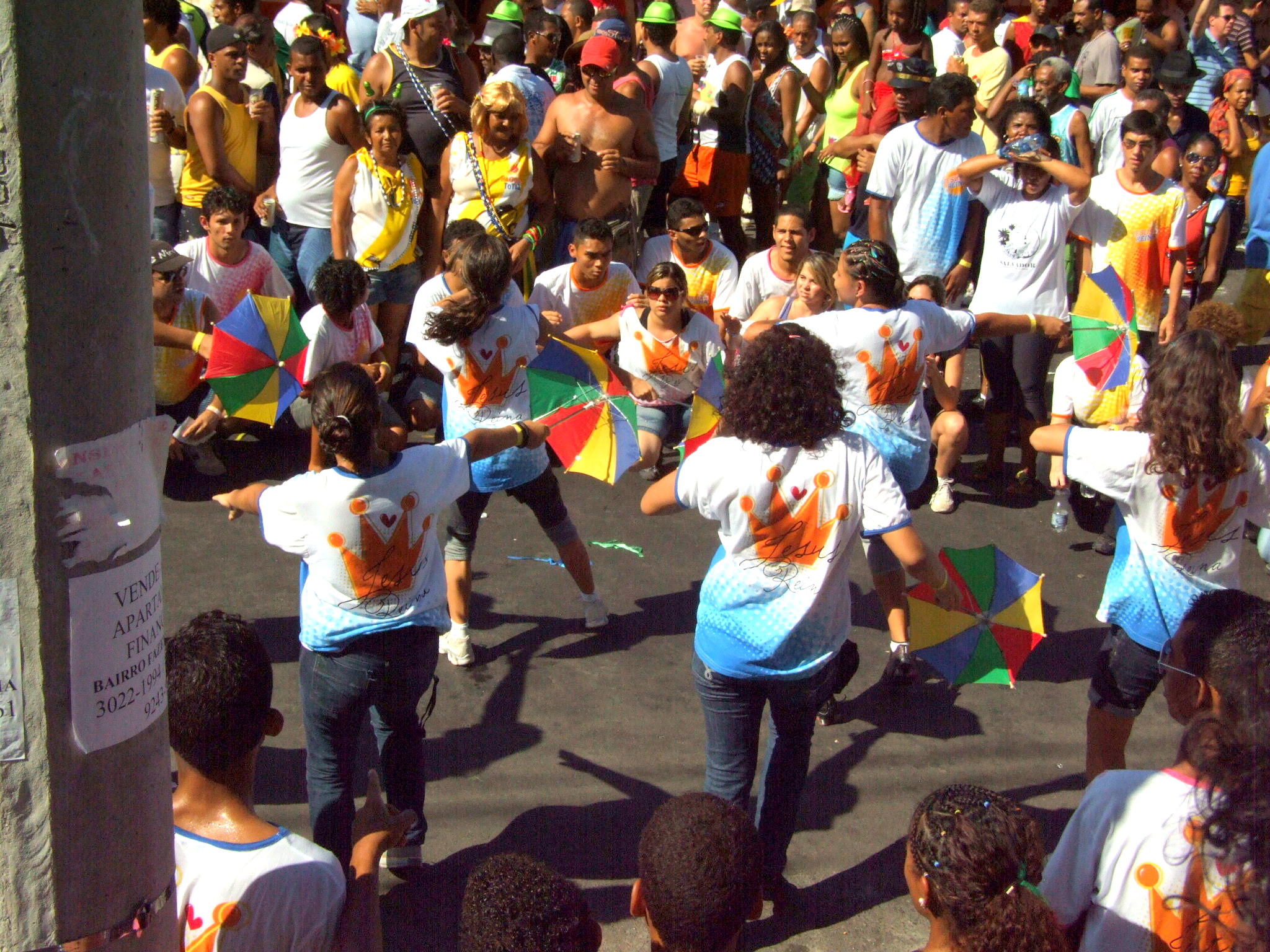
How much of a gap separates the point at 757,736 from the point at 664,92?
6287 mm

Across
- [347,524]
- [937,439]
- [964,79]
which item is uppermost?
[964,79]

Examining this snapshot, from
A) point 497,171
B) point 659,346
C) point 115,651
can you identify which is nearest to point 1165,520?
point 115,651

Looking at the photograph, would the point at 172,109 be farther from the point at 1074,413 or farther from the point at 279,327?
the point at 1074,413

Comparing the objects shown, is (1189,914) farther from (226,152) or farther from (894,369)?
(226,152)

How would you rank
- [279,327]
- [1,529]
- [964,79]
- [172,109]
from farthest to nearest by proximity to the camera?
[172,109], [964,79], [279,327], [1,529]

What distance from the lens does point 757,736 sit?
144 inches

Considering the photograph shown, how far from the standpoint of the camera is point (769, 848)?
152 inches

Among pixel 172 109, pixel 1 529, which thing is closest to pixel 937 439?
pixel 172 109

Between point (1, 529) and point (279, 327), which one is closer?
point (1, 529)

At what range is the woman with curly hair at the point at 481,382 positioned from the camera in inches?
200

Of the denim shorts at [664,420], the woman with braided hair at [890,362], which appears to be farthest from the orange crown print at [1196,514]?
the denim shorts at [664,420]

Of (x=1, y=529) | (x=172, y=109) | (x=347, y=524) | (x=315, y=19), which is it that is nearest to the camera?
(x=1, y=529)

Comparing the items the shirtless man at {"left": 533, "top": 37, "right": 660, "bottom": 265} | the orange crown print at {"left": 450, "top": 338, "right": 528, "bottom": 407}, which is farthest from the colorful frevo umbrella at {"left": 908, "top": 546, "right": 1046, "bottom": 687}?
the shirtless man at {"left": 533, "top": 37, "right": 660, "bottom": 265}

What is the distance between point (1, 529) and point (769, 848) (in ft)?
9.35
